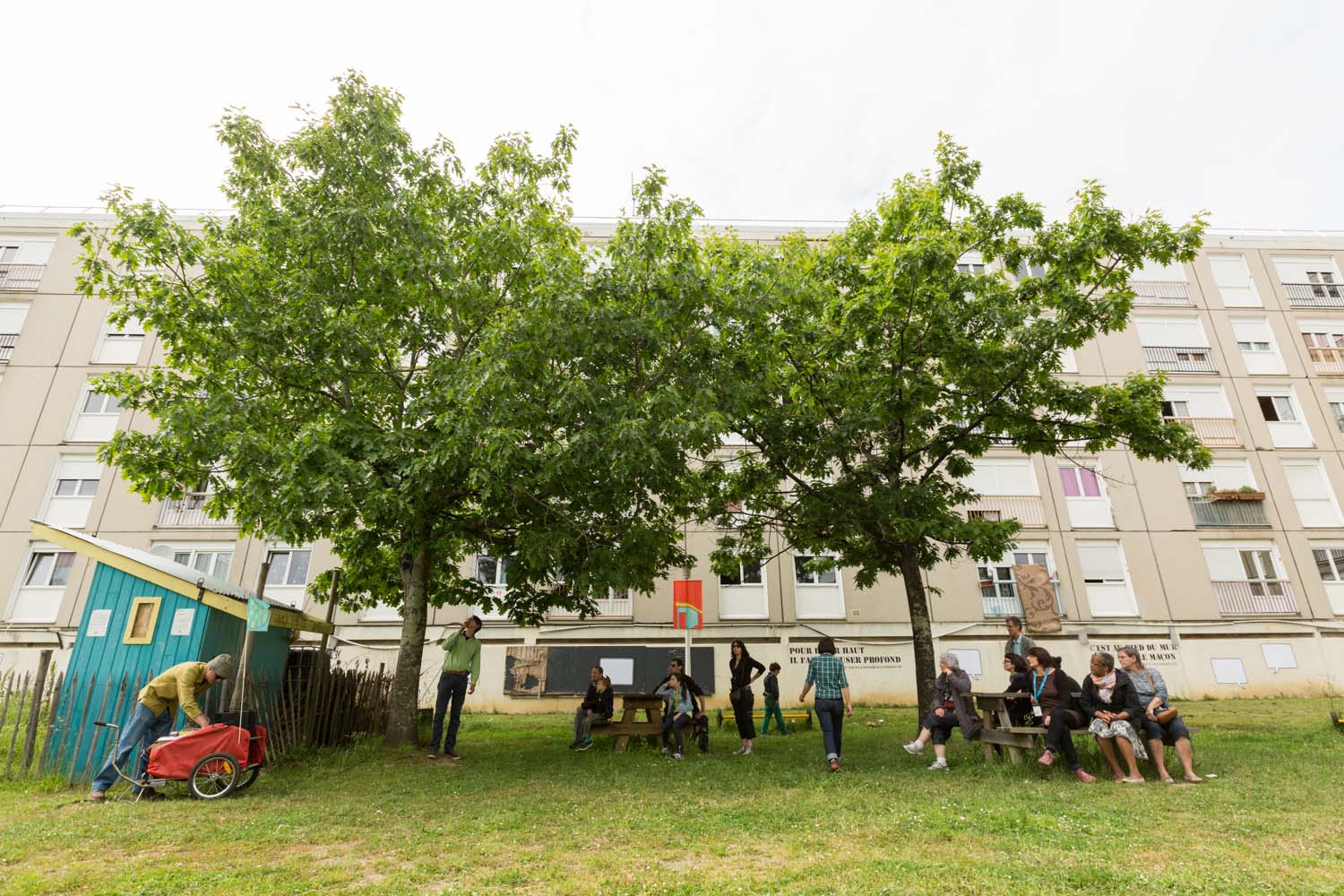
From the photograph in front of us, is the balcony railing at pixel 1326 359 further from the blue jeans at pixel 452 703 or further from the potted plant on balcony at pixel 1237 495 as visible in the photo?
the blue jeans at pixel 452 703

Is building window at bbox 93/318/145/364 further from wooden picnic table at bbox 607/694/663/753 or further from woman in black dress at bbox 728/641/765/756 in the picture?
woman in black dress at bbox 728/641/765/756

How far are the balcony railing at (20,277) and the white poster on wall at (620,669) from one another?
22718 millimetres

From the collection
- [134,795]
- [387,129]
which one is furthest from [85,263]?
[134,795]

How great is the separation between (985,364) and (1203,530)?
16718mm

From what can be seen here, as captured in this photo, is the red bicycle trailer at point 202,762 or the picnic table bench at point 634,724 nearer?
the red bicycle trailer at point 202,762

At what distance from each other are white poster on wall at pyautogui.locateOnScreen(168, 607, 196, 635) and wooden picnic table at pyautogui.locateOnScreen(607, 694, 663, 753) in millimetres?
5715

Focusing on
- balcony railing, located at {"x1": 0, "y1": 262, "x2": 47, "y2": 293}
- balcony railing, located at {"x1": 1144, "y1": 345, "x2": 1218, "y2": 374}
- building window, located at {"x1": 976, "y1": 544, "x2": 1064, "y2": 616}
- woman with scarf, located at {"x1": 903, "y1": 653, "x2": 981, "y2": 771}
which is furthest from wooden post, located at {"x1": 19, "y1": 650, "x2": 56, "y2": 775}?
balcony railing, located at {"x1": 1144, "y1": 345, "x2": 1218, "y2": 374}

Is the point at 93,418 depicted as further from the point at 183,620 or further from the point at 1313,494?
the point at 1313,494

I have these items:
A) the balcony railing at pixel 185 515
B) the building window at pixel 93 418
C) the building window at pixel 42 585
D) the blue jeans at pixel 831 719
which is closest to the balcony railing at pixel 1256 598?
the blue jeans at pixel 831 719

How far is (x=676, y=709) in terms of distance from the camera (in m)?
10.7

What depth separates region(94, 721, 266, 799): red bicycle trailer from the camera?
7152mm

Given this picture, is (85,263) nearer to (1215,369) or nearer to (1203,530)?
(1203,530)

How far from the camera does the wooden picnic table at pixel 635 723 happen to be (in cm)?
1101

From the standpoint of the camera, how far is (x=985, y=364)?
11.3 metres
